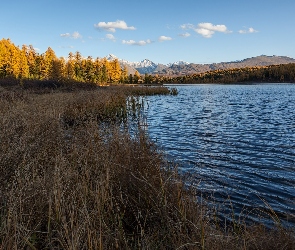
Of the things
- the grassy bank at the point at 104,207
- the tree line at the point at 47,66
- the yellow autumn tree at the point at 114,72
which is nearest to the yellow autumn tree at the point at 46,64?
the tree line at the point at 47,66

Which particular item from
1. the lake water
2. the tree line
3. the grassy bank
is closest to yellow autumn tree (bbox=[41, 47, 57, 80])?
the tree line

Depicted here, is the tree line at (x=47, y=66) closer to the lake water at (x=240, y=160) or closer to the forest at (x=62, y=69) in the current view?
the forest at (x=62, y=69)

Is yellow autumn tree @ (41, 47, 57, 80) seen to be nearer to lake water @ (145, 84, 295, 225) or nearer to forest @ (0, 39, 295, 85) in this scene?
forest @ (0, 39, 295, 85)

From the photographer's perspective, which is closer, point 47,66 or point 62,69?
point 47,66

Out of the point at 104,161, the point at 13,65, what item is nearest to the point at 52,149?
the point at 104,161

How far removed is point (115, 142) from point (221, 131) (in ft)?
39.3

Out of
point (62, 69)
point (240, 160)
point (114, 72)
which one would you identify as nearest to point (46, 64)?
point (62, 69)

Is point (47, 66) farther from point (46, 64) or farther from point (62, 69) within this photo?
point (62, 69)

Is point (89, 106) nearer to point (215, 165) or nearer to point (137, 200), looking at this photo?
point (215, 165)

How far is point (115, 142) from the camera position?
7.10 m

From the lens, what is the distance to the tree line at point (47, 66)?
65.1 m

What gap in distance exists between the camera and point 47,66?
8288 cm

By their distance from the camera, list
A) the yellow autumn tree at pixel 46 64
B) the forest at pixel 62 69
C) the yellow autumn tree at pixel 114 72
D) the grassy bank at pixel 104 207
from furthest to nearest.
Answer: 1. the yellow autumn tree at pixel 114 72
2. the yellow autumn tree at pixel 46 64
3. the forest at pixel 62 69
4. the grassy bank at pixel 104 207

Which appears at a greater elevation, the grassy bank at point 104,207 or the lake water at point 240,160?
the grassy bank at point 104,207
